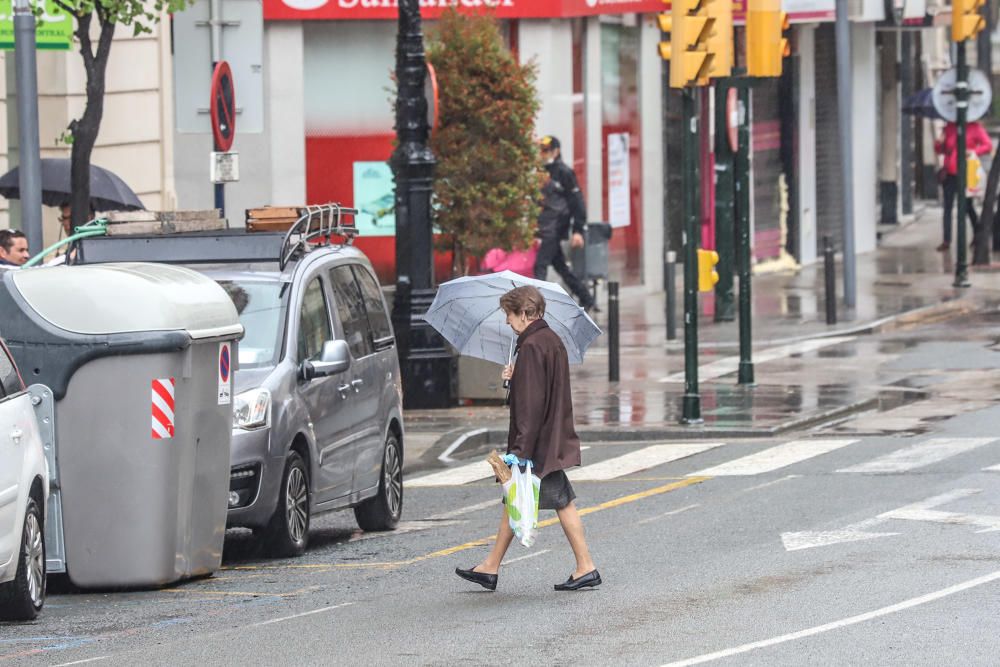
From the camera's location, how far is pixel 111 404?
10.8 metres

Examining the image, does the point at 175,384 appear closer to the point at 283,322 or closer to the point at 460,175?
the point at 283,322

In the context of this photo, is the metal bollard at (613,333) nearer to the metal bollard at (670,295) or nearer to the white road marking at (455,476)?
the metal bollard at (670,295)

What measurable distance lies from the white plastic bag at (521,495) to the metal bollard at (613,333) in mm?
10461

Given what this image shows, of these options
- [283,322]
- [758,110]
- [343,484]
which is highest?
[758,110]

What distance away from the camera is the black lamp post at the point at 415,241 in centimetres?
1947

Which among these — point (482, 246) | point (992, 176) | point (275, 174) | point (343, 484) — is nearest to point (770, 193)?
point (992, 176)

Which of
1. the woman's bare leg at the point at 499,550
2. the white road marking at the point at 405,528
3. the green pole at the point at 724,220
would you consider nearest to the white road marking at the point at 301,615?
the woman's bare leg at the point at 499,550

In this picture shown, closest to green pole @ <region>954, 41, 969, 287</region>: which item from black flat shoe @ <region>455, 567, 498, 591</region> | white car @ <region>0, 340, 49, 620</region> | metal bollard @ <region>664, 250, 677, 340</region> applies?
metal bollard @ <region>664, 250, 677, 340</region>

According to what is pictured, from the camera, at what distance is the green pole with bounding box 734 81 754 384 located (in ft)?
66.5

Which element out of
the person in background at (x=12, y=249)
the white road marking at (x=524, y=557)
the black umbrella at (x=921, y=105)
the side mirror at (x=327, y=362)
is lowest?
the white road marking at (x=524, y=557)

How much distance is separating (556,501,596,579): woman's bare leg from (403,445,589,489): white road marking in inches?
208

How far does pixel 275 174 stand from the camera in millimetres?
26188

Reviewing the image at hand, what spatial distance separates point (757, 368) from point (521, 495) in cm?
1207

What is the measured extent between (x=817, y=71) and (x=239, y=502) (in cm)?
2696
